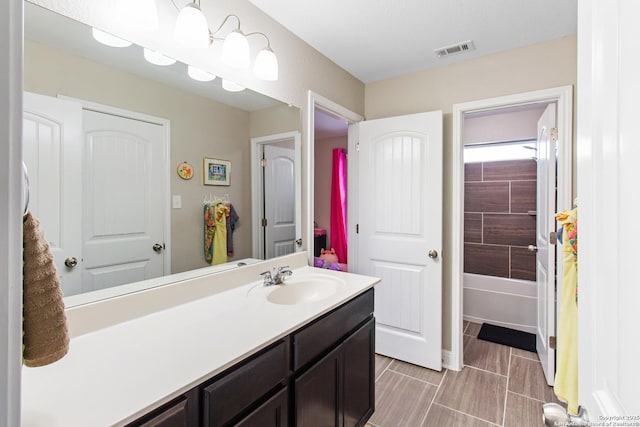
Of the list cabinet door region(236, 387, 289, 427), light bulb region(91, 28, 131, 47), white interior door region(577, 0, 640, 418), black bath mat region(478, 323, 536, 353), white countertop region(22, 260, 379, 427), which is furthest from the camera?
black bath mat region(478, 323, 536, 353)

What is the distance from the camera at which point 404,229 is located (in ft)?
8.11

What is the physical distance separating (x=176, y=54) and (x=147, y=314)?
3.64 feet

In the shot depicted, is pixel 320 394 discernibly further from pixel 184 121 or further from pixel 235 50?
pixel 235 50

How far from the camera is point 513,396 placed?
2.04 m

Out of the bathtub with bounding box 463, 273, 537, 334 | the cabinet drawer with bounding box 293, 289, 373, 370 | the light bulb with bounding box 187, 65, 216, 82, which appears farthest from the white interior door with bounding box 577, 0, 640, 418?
the bathtub with bounding box 463, 273, 537, 334

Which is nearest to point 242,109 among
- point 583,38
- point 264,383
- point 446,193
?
point 264,383

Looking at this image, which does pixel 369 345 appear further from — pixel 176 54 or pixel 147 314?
pixel 176 54

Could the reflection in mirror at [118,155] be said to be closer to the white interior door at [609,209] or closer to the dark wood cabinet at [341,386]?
the dark wood cabinet at [341,386]

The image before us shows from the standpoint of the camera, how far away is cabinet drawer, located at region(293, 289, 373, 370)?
1189 mm

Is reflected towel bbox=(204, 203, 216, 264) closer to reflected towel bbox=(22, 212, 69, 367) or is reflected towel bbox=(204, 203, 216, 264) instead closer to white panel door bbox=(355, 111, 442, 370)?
reflected towel bbox=(22, 212, 69, 367)

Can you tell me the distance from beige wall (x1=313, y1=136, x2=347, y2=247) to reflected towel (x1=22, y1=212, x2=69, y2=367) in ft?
14.5

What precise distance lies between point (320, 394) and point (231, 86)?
152 cm

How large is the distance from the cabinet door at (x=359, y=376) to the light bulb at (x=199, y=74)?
4.68 ft

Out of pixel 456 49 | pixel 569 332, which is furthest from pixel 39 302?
pixel 456 49
